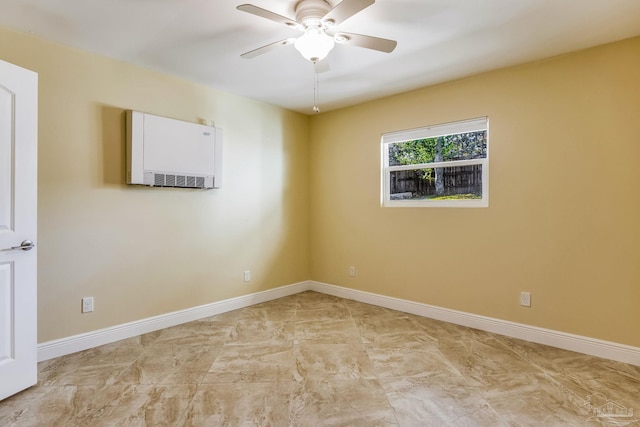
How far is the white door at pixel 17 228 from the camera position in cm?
201

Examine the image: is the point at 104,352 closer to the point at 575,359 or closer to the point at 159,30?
the point at 159,30

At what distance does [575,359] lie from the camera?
99.9 inches

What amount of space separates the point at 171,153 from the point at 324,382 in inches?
91.2

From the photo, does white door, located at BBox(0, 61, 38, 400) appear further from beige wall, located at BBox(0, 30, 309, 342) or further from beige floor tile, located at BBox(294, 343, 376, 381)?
beige floor tile, located at BBox(294, 343, 376, 381)

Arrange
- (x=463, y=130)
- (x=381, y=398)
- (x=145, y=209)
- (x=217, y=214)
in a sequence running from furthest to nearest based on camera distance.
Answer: (x=217, y=214) → (x=463, y=130) → (x=145, y=209) → (x=381, y=398)

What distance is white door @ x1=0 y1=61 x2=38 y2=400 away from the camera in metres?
2.01

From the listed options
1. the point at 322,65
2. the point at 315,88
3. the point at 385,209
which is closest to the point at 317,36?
the point at 322,65

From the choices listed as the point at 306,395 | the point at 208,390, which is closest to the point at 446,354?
the point at 306,395

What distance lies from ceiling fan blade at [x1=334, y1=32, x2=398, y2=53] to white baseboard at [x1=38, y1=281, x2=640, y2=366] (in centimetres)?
251

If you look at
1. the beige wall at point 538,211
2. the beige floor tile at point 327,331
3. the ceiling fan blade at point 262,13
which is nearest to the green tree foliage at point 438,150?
the beige wall at point 538,211

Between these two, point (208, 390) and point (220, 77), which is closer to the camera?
point (208, 390)

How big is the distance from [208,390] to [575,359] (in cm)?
263

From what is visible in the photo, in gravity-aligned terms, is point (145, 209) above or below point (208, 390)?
above

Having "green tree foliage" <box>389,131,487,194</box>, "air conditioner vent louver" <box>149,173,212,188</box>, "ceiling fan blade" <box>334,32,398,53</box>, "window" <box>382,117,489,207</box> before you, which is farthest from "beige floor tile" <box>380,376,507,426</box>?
"air conditioner vent louver" <box>149,173,212,188</box>
